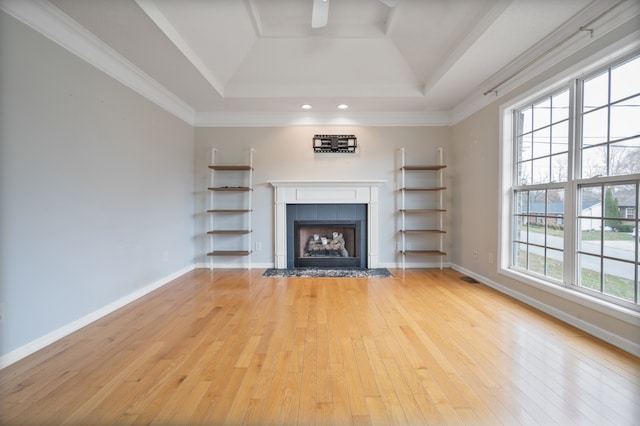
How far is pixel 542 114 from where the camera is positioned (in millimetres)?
2709

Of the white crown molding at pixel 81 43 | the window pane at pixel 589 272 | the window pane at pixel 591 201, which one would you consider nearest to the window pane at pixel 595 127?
the window pane at pixel 591 201

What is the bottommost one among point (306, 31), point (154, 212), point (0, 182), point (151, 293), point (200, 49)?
point (151, 293)

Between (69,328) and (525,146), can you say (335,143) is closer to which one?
(525,146)

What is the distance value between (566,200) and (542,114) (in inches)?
37.4

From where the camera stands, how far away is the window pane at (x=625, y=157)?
1891 millimetres

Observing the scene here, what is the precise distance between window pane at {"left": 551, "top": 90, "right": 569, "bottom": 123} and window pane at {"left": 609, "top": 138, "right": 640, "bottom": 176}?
0.56m

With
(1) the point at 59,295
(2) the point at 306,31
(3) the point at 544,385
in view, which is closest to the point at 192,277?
(1) the point at 59,295

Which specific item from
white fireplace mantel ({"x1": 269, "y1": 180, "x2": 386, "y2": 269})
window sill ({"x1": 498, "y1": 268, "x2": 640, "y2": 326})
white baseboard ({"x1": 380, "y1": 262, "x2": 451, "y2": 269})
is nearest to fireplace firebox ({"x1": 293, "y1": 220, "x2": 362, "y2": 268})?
white fireplace mantel ({"x1": 269, "y1": 180, "x2": 386, "y2": 269})

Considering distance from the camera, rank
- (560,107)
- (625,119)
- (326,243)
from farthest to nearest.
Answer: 1. (326,243)
2. (560,107)
3. (625,119)

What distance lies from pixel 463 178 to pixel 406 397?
3.43 m

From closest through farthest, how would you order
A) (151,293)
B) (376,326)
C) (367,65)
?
(376,326) → (151,293) → (367,65)

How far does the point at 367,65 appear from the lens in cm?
342

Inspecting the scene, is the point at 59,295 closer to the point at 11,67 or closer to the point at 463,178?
the point at 11,67

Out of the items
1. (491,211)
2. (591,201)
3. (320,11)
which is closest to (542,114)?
(591,201)
